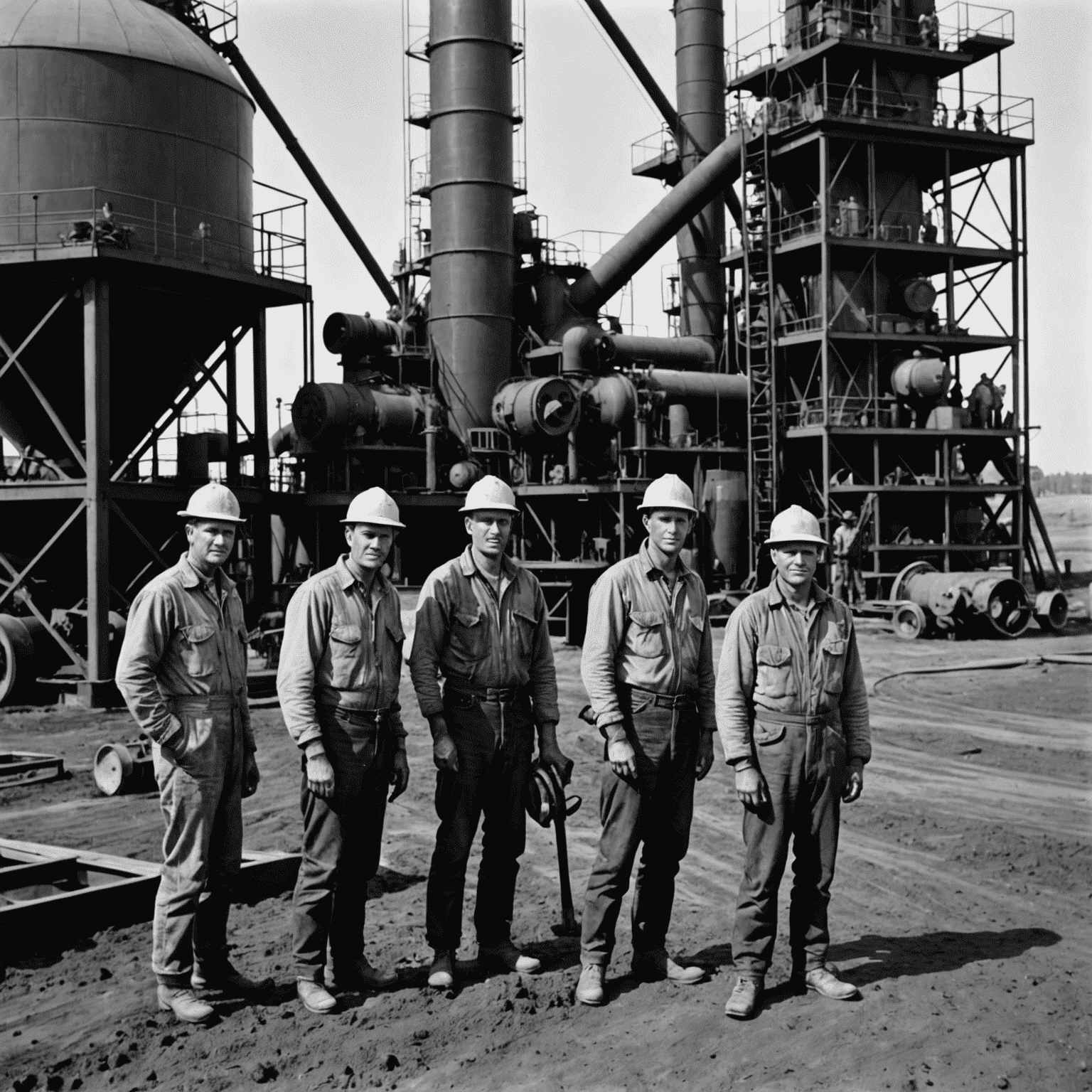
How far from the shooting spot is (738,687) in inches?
239

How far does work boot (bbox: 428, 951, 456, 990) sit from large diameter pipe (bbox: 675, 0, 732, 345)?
30707 mm

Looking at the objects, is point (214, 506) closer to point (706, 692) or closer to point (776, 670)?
point (706, 692)

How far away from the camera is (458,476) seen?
1054 inches

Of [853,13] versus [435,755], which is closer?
[435,755]

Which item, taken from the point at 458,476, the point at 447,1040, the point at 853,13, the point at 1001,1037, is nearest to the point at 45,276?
the point at 458,476

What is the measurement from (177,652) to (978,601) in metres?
20.2

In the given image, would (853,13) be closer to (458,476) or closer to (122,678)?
(458,476)

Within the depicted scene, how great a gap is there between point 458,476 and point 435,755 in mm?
20607

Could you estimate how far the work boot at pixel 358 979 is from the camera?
6258mm

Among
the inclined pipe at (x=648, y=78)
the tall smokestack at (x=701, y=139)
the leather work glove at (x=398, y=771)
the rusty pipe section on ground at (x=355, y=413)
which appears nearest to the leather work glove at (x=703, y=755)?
the leather work glove at (x=398, y=771)

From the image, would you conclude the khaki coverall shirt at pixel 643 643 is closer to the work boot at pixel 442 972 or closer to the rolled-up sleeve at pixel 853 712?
the rolled-up sleeve at pixel 853 712

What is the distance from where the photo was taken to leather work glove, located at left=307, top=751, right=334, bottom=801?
19.6ft

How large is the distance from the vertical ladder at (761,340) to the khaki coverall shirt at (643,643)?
21.9 metres

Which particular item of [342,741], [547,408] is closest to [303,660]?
[342,741]
